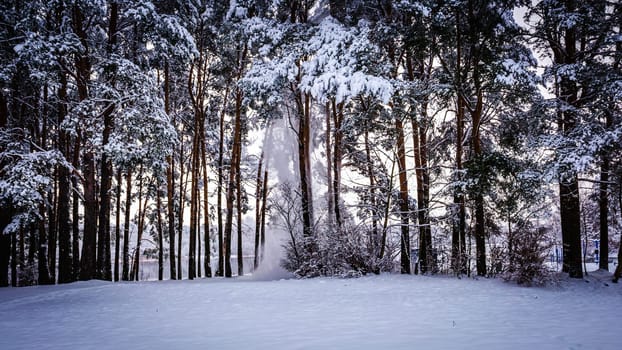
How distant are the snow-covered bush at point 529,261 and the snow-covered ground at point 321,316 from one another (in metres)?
0.34

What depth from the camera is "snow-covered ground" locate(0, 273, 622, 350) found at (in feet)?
13.6

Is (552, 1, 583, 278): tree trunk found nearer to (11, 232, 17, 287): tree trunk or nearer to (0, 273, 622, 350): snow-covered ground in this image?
(0, 273, 622, 350): snow-covered ground

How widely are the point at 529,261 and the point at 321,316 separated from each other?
19.9ft

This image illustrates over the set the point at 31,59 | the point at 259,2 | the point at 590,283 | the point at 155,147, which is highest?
the point at 259,2

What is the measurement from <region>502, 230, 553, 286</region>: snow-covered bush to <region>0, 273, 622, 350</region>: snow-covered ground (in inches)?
13.3

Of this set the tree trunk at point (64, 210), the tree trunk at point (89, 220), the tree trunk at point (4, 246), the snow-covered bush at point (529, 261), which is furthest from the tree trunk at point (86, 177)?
the snow-covered bush at point (529, 261)

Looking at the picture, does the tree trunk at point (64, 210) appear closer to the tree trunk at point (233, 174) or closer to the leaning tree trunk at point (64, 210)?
the leaning tree trunk at point (64, 210)

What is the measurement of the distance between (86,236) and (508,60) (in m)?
12.6

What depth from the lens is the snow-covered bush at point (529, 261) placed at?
8797 millimetres

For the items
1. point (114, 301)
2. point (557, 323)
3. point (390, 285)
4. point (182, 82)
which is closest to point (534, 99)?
point (390, 285)

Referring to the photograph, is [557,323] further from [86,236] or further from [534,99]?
[86,236]

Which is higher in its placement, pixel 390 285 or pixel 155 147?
pixel 155 147

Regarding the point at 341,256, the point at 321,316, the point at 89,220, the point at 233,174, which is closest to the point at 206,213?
the point at 233,174

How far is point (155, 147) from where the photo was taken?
9.98 metres
